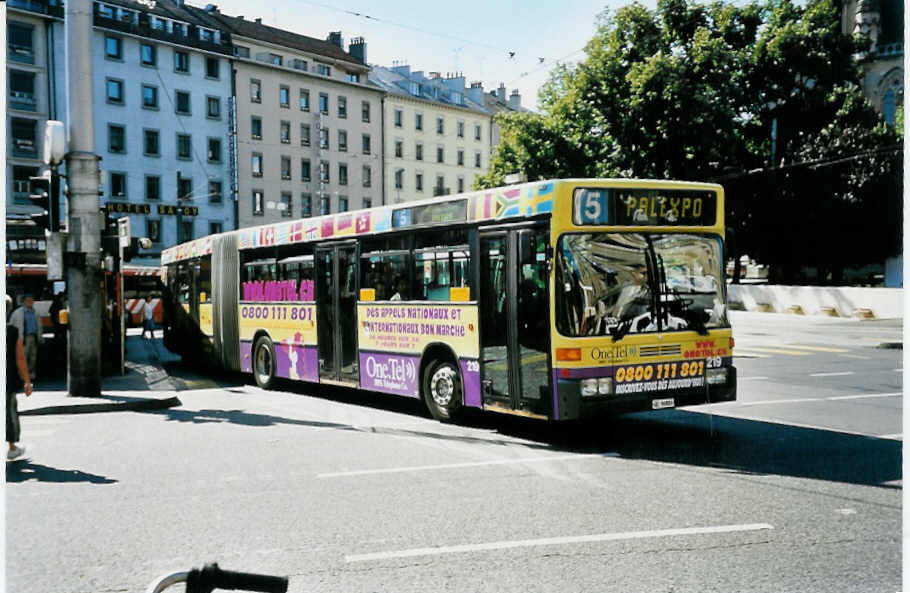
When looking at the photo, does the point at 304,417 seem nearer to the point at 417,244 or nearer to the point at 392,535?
the point at 417,244

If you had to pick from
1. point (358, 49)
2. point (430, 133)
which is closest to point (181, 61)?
point (358, 49)

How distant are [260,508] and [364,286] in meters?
6.44

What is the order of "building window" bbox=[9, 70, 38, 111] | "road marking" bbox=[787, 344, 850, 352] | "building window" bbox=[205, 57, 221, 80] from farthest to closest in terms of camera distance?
1. "building window" bbox=[205, 57, 221, 80]
2. "building window" bbox=[9, 70, 38, 111]
3. "road marking" bbox=[787, 344, 850, 352]

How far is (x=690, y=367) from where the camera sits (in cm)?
998

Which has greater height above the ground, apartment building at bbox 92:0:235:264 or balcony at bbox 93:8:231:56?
balcony at bbox 93:8:231:56

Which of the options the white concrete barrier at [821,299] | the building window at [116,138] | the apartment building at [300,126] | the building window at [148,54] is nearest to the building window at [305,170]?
the apartment building at [300,126]

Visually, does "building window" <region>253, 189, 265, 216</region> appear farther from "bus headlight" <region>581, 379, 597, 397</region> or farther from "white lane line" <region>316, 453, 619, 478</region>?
"white lane line" <region>316, 453, 619, 478</region>

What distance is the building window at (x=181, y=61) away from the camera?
208 ft

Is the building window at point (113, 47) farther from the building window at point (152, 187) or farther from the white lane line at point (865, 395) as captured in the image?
the white lane line at point (865, 395)

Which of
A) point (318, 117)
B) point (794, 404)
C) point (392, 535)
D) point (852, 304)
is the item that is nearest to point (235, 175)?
point (318, 117)

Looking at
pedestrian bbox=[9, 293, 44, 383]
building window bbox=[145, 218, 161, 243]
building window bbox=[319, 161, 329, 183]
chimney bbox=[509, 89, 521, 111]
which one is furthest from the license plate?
chimney bbox=[509, 89, 521, 111]

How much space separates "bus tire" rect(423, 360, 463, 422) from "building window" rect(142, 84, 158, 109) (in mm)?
54680

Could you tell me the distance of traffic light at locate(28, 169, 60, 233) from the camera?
42.7ft

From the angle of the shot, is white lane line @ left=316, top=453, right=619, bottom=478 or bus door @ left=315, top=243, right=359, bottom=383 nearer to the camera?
white lane line @ left=316, top=453, right=619, bottom=478
